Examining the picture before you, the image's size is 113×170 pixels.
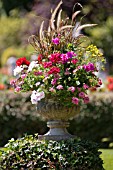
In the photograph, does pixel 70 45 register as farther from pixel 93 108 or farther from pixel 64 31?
pixel 93 108

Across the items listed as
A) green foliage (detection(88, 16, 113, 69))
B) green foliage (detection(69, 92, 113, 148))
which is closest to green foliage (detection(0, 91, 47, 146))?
green foliage (detection(69, 92, 113, 148))

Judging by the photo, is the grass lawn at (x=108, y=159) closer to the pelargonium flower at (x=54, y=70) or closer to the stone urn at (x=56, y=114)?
the stone urn at (x=56, y=114)

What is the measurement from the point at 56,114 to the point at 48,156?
0.62m

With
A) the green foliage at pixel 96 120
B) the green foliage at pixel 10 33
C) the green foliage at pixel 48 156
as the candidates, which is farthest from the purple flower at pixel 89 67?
the green foliage at pixel 10 33

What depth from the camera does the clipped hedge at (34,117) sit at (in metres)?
13.1

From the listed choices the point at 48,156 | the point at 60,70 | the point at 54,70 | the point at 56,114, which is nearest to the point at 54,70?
the point at 54,70

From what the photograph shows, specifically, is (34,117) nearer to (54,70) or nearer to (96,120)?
(96,120)

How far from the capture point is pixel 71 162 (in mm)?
7539

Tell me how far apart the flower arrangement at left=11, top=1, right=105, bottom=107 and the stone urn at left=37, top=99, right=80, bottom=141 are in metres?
0.07

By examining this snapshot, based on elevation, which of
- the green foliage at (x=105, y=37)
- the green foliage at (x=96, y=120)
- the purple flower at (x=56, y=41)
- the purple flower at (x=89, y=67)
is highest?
the green foliage at (x=105, y=37)

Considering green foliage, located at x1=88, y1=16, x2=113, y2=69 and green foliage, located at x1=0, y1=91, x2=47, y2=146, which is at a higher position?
green foliage, located at x1=88, y1=16, x2=113, y2=69

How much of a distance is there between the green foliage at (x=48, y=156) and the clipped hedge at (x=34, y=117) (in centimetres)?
534

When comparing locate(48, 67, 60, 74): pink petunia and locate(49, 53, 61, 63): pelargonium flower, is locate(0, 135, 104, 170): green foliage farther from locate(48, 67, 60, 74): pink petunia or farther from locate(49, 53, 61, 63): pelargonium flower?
locate(49, 53, 61, 63): pelargonium flower

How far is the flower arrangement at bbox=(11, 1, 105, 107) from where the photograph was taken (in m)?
7.86
